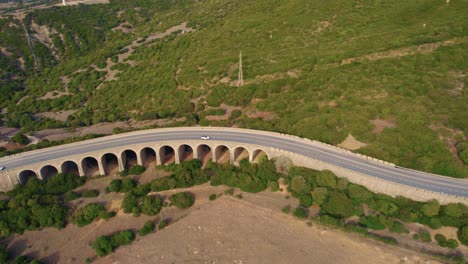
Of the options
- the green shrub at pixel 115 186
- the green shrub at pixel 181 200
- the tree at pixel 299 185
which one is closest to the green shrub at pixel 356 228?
the tree at pixel 299 185

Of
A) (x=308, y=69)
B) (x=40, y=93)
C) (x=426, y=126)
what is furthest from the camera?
(x=40, y=93)

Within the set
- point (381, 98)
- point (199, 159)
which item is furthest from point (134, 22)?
point (381, 98)

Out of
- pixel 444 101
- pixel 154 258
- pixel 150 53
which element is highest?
pixel 150 53

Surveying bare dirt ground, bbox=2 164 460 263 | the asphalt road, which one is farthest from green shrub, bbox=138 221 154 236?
the asphalt road

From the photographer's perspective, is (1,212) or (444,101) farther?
(444,101)

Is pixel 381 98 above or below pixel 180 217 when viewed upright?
above

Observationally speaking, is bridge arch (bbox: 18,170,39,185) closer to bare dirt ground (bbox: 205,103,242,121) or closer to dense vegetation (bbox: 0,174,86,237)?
dense vegetation (bbox: 0,174,86,237)

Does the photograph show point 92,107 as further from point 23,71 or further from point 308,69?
point 308,69
